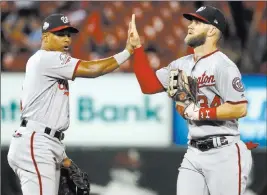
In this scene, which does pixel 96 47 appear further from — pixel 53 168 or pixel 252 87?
pixel 53 168

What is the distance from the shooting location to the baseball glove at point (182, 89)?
5324 mm

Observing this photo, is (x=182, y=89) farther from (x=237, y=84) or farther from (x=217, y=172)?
(x=217, y=172)

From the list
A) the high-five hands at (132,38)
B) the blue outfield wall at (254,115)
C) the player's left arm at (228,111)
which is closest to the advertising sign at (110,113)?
the blue outfield wall at (254,115)

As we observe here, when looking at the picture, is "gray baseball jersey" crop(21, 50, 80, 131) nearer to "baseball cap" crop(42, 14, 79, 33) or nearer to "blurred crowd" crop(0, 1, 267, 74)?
"baseball cap" crop(42, 14, 79, 33)

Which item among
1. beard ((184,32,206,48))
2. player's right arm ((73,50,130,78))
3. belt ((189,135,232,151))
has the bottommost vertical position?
belt ((189,135,232,151))

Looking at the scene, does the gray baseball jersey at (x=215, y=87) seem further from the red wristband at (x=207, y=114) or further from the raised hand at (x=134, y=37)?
the raised hand at (x=134, y=37)

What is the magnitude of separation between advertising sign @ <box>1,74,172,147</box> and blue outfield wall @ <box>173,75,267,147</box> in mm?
194

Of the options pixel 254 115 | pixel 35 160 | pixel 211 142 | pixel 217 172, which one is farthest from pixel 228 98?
pixel 254 115

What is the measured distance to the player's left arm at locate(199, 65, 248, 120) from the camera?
202 inches

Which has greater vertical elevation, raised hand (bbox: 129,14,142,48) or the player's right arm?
raised hand (bbox: 129,14,142,48)

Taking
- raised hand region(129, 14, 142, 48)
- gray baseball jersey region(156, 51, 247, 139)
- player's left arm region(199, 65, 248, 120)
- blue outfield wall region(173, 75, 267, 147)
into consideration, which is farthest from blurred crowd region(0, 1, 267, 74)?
player's left arm region(199, 65, 248, 120)

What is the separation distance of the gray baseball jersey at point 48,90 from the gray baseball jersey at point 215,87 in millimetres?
845

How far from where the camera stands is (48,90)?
5.62 m

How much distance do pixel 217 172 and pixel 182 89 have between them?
56cm
